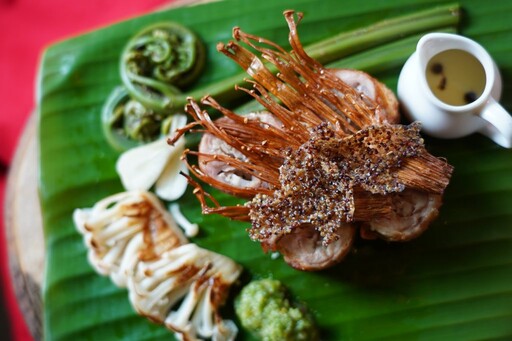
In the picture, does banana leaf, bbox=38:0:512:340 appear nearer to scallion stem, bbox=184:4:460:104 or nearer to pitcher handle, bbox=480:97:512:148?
scallion stem, bbox=184:4:460:104

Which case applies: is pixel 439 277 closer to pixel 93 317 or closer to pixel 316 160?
pixel 316 160

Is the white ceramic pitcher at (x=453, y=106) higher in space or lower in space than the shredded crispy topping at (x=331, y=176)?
higher

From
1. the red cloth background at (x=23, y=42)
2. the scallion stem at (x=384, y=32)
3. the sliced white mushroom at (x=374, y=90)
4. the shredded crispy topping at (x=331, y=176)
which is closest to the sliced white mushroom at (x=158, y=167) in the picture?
the scallion stem at (x=384, y=32)

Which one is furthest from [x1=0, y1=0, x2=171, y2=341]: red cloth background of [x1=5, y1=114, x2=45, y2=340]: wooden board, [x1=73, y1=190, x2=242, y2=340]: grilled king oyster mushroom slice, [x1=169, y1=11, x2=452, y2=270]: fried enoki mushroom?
[x1=169, y1=11, x2=452, y2=270]: fried enoki mushroom

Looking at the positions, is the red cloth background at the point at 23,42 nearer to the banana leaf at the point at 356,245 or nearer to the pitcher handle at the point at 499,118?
the banana leaf at the point at 356,245

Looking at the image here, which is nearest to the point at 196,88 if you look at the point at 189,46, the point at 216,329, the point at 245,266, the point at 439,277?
the point at 189,46

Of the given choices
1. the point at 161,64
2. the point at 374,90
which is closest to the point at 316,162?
the point at 374,90

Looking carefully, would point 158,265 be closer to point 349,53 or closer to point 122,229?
point 122,229
